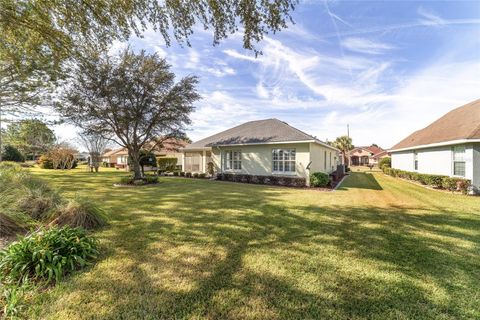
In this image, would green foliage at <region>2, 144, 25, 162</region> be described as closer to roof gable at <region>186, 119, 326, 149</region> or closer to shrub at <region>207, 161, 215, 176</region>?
roof gable at <region>186, 119, 326, 149</region>

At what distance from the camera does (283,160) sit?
15562 mm

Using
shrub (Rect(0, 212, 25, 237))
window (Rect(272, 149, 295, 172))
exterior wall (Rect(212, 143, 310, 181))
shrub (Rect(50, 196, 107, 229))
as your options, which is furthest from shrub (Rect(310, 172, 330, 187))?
shrub (Rect(0, 212, 25, 237))

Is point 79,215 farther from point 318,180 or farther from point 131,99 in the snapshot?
point 318,180

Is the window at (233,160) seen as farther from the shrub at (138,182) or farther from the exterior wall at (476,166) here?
the exterior wall at (476,166)

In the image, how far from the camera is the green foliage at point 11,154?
35631 mm

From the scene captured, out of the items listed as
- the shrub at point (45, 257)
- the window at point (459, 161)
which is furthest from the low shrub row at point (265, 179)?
the shrub at point (45, 257)

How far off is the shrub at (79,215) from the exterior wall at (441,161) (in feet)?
55.8

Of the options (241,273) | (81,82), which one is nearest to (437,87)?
(241,273)

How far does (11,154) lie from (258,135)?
45.6m

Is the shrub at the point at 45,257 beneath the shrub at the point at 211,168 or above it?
beneath

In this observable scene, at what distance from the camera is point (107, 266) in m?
3.69

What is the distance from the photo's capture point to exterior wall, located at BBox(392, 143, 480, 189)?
36.3 ft

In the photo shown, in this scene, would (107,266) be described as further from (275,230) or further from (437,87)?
(437,87)

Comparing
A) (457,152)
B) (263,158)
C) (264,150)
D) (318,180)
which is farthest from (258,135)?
(457,152)
